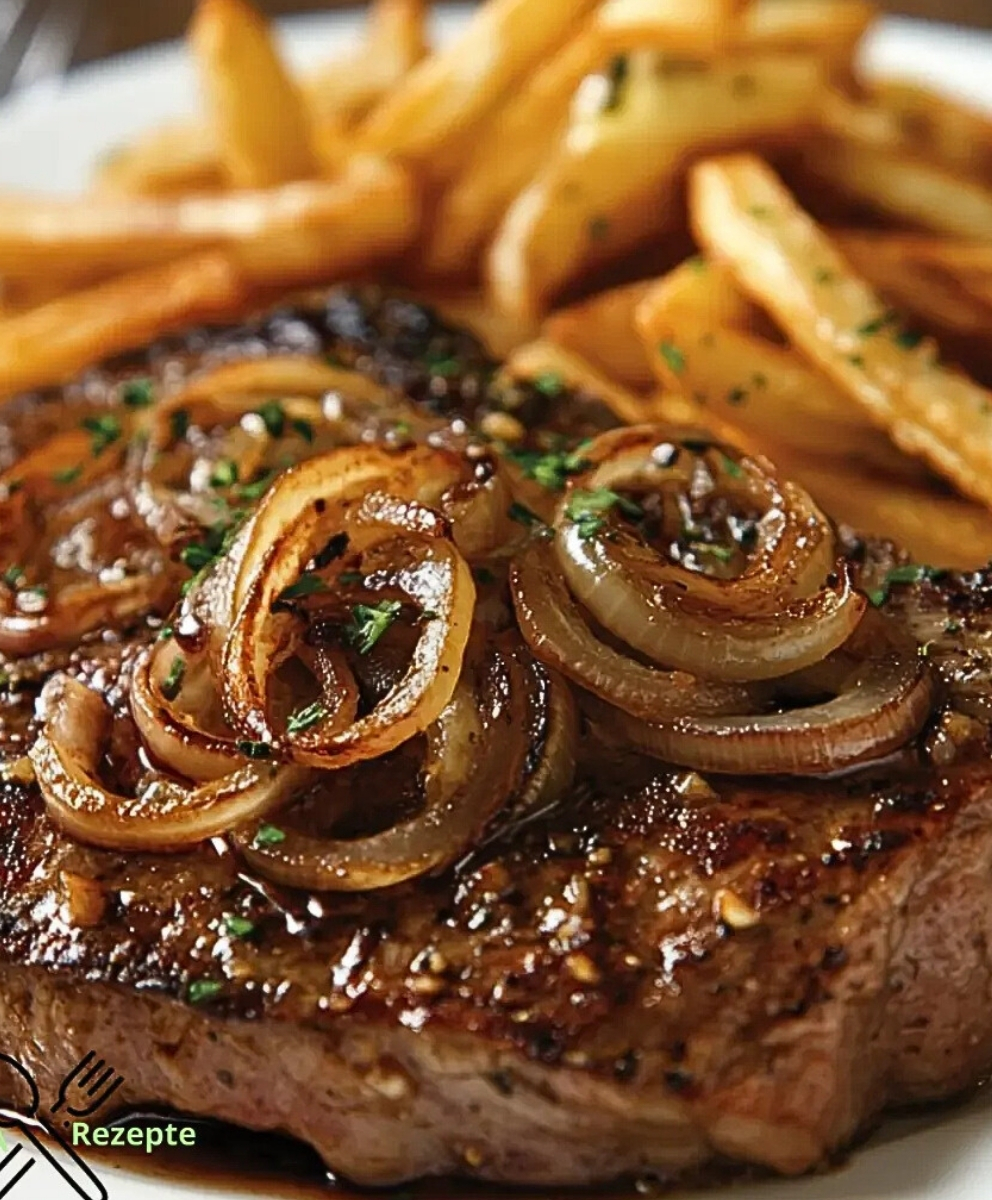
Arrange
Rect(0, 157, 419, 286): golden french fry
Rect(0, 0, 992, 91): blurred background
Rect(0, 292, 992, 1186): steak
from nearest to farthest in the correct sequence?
1. Rect(0, 292, 992, 1186): steak
2. Rect(0, 157, 419, 286): golden french fry
3. Rect(0, 0, 992, 91): blurred background

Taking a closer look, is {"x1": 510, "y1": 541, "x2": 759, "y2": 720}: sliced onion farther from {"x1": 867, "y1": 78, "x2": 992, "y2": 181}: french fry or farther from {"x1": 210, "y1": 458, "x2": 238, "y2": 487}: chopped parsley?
{"x1": 867, "y1": 78, "x2": 992, "y2": 181}: french fry

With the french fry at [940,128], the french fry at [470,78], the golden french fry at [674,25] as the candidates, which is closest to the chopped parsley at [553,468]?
the golden french fry at [674,25]

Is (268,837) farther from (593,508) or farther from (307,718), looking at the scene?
A: (593,508)

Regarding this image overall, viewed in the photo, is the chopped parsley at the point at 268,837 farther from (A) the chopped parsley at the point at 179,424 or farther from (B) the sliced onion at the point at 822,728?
(A) the chopped parsley at the point at 179,424

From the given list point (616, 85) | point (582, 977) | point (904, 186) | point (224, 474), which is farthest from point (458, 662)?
point (904, 186)

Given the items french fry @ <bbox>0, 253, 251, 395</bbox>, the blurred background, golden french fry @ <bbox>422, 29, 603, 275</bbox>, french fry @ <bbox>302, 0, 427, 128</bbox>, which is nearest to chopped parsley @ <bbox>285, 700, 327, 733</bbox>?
french fry @ <bbox>0, 253, 251, 395</bbox>

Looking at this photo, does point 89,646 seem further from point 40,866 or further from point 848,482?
point 848,482
